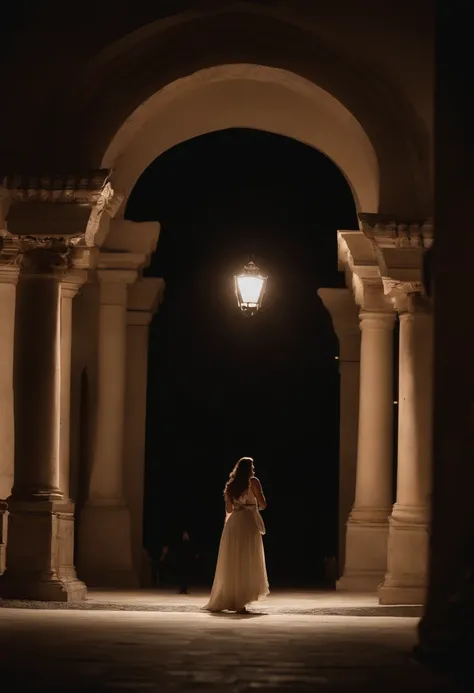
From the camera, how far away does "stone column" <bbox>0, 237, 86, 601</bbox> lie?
62.4ft

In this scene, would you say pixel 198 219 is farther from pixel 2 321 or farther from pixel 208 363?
pixel 2 321

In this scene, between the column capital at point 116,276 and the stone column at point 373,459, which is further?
the column capital at point 116,276

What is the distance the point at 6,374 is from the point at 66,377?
0.91 metres

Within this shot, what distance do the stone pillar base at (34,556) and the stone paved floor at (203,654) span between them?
122cm

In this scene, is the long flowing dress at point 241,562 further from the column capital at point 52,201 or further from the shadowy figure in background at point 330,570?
the shadowy figure in background at point 330,570

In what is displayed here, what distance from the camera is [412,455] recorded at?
20500mm

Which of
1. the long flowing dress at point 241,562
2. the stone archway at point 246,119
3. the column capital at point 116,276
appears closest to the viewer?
the long flowing dress at point 241,562

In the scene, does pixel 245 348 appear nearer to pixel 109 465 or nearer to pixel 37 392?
pixel 109 465

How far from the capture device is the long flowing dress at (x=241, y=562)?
18922 millimetres

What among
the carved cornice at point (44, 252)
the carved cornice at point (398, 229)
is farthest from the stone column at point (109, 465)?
the carved cornice at point (398, 229)

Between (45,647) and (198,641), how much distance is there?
1509mm

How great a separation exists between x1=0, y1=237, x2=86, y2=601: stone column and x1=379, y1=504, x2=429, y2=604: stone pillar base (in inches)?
165

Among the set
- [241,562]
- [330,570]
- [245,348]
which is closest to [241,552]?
[241,562]

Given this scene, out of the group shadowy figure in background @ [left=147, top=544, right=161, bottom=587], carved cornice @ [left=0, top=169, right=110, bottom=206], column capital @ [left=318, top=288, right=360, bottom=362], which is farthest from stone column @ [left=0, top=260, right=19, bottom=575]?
column capital @ [left=318, top=288, right=360, bottom=362]
